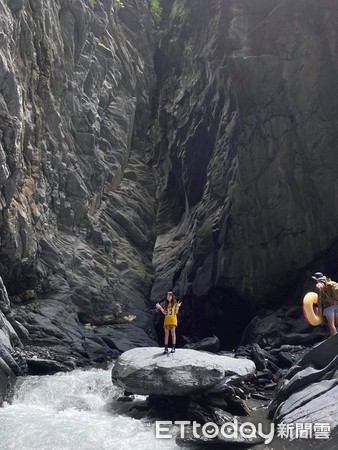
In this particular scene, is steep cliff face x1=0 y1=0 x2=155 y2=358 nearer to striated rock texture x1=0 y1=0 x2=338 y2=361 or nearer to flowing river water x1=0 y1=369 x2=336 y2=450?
striated rock texture x1=0 y1=0 x2=338 y2=361

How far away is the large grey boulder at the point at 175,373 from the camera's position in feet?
52.3

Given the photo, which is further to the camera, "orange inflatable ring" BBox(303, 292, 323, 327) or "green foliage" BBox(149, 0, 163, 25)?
"green foliage" BBox(149, 0, 163, 25)

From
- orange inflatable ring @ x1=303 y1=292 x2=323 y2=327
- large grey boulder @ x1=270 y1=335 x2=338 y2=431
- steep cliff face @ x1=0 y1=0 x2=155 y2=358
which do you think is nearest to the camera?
large grey boulder @ x1=270 y1=335 x2=338 y2=431

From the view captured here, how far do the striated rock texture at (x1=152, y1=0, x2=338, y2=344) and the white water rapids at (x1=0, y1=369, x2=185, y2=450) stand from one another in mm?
16468

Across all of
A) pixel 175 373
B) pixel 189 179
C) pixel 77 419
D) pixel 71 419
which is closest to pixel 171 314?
pixel 175 373

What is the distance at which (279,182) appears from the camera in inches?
1305

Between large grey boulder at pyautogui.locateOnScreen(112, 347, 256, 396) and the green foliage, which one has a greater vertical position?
the green foliage

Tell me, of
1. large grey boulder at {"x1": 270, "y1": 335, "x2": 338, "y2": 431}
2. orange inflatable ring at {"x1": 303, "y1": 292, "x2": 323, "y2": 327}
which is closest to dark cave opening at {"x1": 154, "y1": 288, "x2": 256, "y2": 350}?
large grey boulder at {"x1": 270, "y1": 335, "x2": 338, "y2": 431}

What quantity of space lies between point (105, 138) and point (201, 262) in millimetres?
15547

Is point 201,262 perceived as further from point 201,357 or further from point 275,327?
point 201,357

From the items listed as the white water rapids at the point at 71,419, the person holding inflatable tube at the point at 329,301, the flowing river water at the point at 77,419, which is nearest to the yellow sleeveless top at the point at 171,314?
the flowing river water at the point at 77,419

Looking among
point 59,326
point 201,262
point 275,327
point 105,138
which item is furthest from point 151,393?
point 105,138

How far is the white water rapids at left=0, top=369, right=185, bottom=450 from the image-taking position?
13.3 metres

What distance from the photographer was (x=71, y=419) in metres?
15.3
